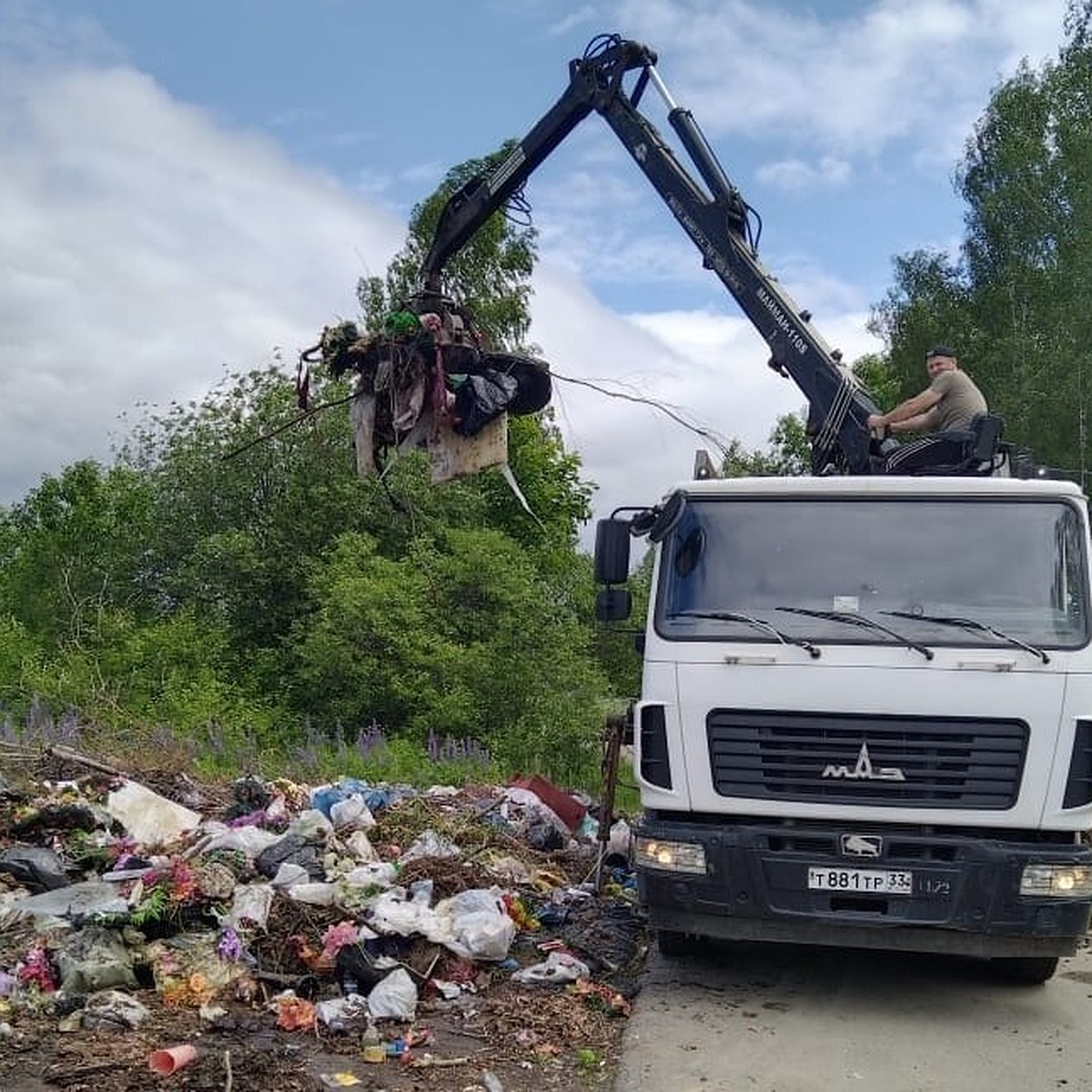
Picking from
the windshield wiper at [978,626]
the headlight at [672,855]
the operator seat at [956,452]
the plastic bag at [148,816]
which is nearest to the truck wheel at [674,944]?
the headlight at [672,855]

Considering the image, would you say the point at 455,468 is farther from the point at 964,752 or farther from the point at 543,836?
the point at 964,752

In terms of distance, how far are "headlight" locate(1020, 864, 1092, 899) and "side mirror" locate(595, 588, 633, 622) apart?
229 centimetres

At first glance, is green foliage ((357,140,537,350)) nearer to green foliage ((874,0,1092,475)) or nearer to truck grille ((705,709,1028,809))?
green foliage ((874,0,1092,475))

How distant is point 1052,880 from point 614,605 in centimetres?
248

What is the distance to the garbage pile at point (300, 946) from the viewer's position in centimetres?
487

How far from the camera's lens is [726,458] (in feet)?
25.5

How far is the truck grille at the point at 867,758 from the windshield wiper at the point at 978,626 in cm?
33

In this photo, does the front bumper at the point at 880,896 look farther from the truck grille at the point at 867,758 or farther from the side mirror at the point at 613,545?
the side mirror at the point at 613,545


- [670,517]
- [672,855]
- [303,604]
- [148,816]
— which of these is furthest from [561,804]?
[303,604]

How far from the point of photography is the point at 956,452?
6.88 meters

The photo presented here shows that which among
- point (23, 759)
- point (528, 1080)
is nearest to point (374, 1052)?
point (528, 1080)

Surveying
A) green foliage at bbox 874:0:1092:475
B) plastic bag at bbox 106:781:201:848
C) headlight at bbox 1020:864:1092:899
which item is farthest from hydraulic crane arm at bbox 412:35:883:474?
green foliage at bbox 874:0:1092:475

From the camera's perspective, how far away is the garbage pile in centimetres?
487

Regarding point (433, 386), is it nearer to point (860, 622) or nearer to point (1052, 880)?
point (860, 622)
